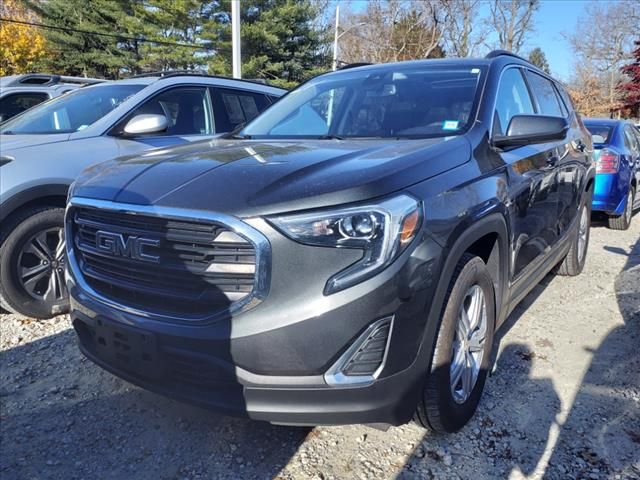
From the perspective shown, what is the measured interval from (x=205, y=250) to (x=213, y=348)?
1.19ft

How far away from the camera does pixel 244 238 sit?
72.5 inches

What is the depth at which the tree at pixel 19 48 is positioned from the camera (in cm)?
2853

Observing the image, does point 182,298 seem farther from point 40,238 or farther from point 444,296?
point 40,238

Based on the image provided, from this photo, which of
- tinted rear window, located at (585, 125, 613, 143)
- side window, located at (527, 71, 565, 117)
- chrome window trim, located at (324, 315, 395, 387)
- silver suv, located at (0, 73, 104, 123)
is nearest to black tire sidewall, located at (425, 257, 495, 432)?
chrome window trim, located at (324, 315, 395, 387)

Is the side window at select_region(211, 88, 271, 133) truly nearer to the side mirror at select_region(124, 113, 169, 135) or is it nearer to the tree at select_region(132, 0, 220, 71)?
the side mirror at select_region(124, 113, 169, 135)

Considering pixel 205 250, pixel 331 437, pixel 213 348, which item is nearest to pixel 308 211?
pixel 205 250

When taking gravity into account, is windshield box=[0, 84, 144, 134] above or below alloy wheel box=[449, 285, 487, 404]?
above

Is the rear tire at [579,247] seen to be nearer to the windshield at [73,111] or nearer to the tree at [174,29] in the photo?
the windshield at [73,111]

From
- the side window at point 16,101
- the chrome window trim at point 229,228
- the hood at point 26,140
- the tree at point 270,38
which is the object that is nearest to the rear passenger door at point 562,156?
the chrome window trim at point 229,228

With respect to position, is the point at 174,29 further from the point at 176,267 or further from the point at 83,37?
the point at 176,267

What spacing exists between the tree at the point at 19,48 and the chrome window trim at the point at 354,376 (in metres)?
32.7

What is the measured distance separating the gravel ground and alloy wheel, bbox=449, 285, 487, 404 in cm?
25

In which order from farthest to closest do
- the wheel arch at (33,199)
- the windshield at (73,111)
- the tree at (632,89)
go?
1. the tree at (632,89)
2. the windshield at (73,111)
3. the wheel arch at (33,199)

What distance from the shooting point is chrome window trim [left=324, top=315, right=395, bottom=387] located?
1835 mm
